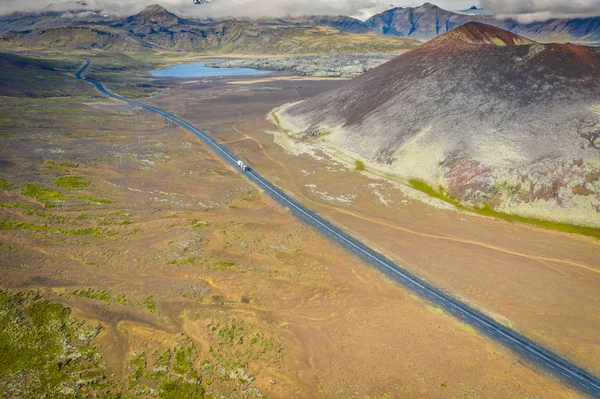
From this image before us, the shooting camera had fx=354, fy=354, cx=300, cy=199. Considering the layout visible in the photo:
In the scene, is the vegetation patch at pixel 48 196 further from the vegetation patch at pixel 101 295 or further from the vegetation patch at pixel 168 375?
the vegetation patch at pixel 168 375

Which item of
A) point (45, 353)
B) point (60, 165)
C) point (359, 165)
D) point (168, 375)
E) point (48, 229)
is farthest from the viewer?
point (359, 165)

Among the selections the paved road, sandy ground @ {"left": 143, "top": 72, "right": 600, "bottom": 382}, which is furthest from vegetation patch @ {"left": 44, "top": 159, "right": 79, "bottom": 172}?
the paved road

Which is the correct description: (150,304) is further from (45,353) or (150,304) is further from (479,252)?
(479,252)

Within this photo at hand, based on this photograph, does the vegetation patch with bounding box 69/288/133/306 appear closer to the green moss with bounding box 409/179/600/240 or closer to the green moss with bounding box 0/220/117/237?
the green moss with bounding box 0/220/117/237

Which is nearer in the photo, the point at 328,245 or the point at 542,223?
the point at 328,245

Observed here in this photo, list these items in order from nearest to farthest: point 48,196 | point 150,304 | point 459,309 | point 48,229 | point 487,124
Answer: point 150,304 → point 459,309 → point 48,229 → point 48,196 → point 487,124

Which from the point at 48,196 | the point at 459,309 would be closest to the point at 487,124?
the point at 459,309
